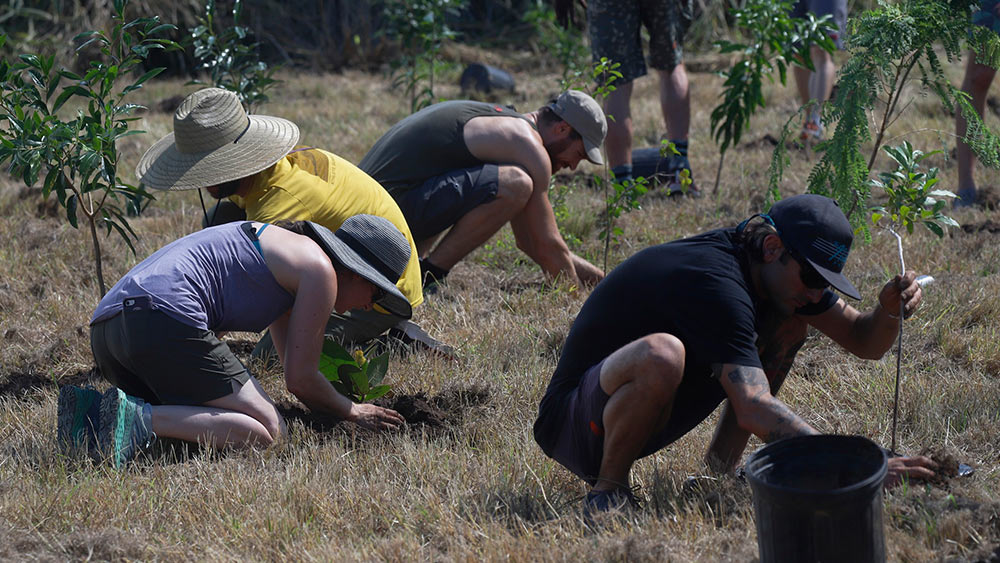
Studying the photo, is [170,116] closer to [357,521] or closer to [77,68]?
[77,68]

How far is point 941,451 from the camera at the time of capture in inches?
128

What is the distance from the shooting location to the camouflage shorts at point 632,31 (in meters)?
6.96

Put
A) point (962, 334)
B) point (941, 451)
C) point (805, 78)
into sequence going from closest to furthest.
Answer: point (941, 451) → point (962, 334) → point (805, 78)

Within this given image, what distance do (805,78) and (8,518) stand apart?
6.74 metres

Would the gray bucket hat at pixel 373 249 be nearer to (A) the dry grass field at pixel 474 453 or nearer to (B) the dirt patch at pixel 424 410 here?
(B) the dirt patch at pixel 424 410

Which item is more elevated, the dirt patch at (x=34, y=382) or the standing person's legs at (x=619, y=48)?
the standing person's legs at (x=619, y=48)

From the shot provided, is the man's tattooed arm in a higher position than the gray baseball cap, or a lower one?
lower

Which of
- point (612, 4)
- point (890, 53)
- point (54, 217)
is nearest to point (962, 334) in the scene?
point (890, 53)

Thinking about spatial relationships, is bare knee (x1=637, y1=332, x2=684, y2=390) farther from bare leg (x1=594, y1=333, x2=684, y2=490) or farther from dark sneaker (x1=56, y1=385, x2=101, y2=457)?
dark sneaker (x1=56, y1=385, x2=101, y2=457)

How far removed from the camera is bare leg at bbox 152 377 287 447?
154 inches

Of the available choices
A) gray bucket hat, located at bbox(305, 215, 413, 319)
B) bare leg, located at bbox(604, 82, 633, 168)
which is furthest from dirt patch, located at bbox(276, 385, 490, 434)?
bare leg, located at bbox(604, 82, 633, 168)

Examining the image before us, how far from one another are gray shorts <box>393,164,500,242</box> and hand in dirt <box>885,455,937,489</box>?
9.27 ft

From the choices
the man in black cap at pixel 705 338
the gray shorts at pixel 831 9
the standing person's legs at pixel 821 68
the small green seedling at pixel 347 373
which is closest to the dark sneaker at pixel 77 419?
the small green seedling at pixel 347 373

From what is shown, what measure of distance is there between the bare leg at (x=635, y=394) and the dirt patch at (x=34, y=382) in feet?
8.50
